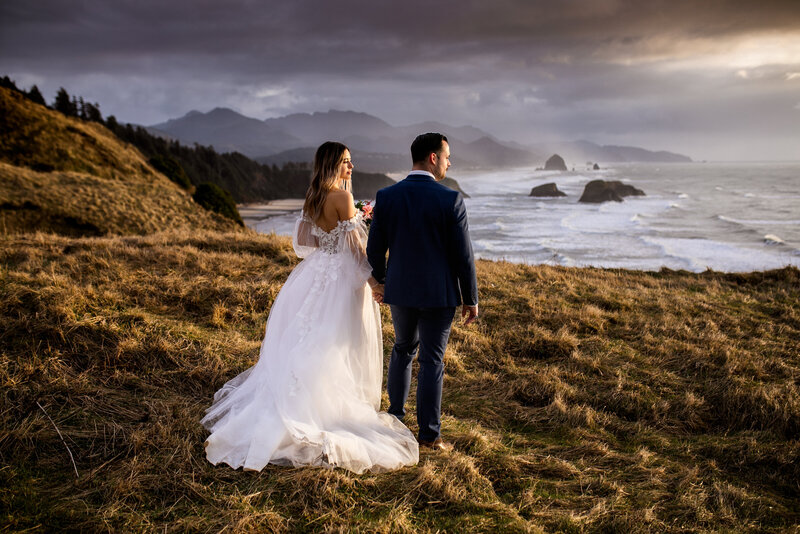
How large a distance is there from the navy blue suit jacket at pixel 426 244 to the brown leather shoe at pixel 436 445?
124 cm

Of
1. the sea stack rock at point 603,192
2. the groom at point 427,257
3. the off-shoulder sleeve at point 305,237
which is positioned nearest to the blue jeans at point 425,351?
the groom at point 427,257

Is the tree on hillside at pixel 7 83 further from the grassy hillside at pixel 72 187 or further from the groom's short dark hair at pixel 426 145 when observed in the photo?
the groom's short dark hair at pixel 426 145

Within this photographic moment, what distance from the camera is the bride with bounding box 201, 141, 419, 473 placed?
3.63 metres

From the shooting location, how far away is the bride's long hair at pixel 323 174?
4.16 m

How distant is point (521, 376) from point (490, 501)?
9.15 ft

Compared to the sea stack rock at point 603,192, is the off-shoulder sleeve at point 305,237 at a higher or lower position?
lower

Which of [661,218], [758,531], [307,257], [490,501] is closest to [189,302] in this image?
[307,257]

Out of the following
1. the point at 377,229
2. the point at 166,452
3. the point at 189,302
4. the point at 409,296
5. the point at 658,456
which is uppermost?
the point at 377,229

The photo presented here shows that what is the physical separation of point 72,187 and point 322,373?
28489mm

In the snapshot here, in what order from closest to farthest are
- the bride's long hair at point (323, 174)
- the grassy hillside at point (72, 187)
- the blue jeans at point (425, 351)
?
the blue jeans at point (425, 351), the bride's long hair at point (323, 174), the grassy hillside at point (72, 187)

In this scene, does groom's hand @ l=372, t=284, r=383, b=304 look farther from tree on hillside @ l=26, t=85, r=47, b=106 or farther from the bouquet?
tree on hillside @ l=26, t=85, r=47, b=106

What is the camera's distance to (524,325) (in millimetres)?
7547

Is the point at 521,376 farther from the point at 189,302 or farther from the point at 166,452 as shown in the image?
the point at 189,302

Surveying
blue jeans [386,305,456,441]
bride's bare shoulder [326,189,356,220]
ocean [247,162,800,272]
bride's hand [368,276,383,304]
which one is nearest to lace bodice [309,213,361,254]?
bride's bare shoulder [326,189,356,220]
